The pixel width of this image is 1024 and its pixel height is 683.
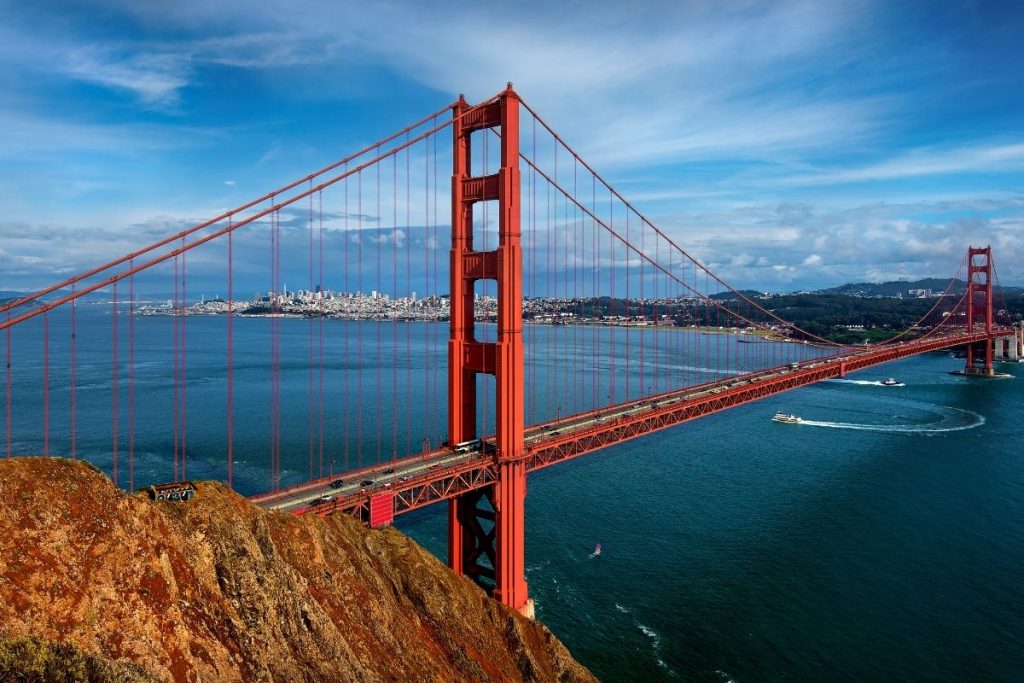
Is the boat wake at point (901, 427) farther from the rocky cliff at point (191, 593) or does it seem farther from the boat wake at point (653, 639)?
the rocky cliff at point (191, 593)

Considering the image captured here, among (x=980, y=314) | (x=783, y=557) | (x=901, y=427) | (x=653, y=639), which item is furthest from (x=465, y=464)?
(x=980, y=314)

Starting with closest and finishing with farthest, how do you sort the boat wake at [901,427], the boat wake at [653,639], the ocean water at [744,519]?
the boat wake at [653,639]
the ocean water at [744,519]
the boat wake at [901,427]

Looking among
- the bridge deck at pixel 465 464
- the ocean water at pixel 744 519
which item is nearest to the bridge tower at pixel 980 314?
the ocean water at pixel 744 519

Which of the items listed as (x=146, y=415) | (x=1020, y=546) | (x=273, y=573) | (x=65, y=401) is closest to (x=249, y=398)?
(x=146, y=415)

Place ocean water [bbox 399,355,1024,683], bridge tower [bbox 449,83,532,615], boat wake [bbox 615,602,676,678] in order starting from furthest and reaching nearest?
bridge tower [bbox 449,83,532,615], ocean water [bbox 399,355,1024,683], boat wake [bbox 615,602,676,678]

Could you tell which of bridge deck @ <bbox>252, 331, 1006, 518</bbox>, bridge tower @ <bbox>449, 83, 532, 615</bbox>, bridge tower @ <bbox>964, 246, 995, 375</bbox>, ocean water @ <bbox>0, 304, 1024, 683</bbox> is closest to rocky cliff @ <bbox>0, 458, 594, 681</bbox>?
bridge deck @ <bbox>252, 331, 1006, 518</bbox>

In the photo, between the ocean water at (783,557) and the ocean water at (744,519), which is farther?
the ocean water at (744,519)

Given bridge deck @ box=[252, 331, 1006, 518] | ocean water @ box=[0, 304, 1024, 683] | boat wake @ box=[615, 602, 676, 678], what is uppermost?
bridge deck @ box=[252, 331, 1006, 518]

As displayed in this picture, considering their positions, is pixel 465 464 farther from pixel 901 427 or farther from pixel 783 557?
pixel 901 427

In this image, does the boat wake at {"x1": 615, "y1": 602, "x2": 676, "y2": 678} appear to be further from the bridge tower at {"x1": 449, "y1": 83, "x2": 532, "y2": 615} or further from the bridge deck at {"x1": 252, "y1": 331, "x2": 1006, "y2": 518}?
the bridge deck at {"x1": 252, "y1": 331, "x2": 1006, "y2": 518}
